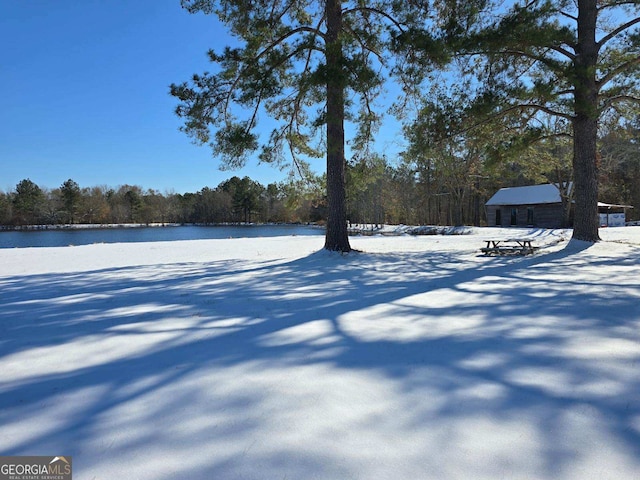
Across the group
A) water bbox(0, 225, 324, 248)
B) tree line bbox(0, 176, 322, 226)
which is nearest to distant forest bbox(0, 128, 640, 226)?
tree line bbox(0, 176, 322, 226)

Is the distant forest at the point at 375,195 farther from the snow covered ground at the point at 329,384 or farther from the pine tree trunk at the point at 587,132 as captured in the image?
the snow covered ground at the point at 329,384

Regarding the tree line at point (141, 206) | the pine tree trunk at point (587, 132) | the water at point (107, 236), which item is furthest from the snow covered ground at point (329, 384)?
the tree line at point (141, 206)

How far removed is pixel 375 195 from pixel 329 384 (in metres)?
48.6

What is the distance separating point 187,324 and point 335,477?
260 centimetres

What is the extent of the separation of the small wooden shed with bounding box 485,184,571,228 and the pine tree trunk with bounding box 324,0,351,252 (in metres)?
24.7

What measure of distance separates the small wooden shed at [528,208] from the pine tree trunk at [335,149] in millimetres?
24717

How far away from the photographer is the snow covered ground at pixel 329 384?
1.66 m

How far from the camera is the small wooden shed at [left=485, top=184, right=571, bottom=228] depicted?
90.4 ft

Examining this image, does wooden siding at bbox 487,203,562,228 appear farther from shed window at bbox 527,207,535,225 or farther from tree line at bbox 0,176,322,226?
tree line at bbox 0,176,322,226

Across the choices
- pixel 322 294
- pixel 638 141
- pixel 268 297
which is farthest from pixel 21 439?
pixel 638 141

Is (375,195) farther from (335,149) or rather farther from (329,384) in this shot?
(329,384)

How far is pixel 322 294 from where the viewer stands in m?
5.05

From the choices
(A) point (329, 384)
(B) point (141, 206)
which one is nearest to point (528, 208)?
(A) point (329, 384)

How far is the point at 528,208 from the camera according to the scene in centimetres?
2938
